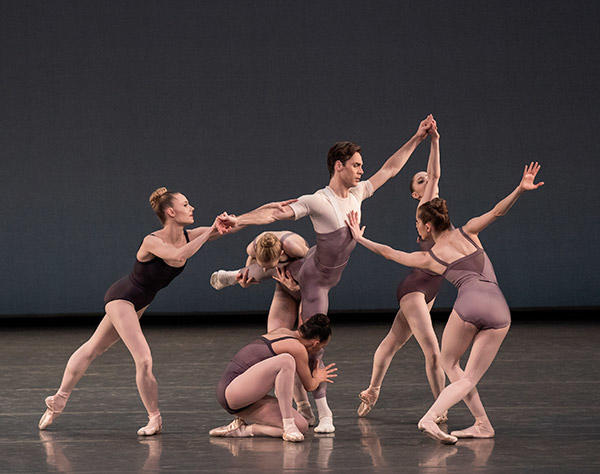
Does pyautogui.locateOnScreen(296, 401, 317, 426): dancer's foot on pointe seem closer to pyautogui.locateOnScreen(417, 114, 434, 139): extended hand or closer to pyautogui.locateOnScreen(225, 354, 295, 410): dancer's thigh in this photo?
pyautogui.locateOnScreen(225, 354, 295, 410): dancer's thigh

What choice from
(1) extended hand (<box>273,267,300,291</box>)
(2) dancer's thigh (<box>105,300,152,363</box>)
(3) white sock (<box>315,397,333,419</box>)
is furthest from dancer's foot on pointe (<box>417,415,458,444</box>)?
(2) dancer's thigh (<box>105,300,152,363</box>)

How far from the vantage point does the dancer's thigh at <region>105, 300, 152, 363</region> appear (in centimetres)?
399

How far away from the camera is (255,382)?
3.81 m

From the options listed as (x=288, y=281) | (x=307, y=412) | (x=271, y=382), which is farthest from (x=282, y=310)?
(x=271, y=382)

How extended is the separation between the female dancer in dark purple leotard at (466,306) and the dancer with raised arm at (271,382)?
1.76ft

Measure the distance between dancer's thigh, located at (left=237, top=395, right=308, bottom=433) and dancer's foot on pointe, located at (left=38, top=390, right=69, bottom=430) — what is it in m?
0.92

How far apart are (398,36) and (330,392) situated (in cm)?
452

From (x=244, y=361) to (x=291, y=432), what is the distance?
40 cm

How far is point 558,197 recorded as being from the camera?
851 cm

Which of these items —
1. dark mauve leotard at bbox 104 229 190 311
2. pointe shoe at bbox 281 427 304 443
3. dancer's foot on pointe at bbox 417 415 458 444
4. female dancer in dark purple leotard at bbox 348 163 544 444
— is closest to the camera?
dancer's foot on pointe at bbox 417 415 458 444

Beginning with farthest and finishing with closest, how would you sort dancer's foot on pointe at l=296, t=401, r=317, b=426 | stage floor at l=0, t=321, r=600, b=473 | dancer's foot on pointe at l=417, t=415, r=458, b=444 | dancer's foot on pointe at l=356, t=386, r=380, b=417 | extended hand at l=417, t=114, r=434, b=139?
extended hand at l=417, t=114, r=434, b=139
dancer's foot on pointe at l=356, t=386, r=380, b=417
dancer's foot on pointe at l=296, t=401, r=317, b=426
dancer's foot on pointe at l=417, t=415, r=458, b=444
stage floor at l=0, t=321, r=600, b=473

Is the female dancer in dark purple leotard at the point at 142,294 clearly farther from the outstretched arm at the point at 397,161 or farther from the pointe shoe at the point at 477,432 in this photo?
the pointe shoe at the point at 477,432

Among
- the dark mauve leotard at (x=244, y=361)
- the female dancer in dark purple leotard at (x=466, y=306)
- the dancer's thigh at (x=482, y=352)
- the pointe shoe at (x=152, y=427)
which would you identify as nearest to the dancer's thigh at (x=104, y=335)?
the pointe shoe at (x=152, y=427)

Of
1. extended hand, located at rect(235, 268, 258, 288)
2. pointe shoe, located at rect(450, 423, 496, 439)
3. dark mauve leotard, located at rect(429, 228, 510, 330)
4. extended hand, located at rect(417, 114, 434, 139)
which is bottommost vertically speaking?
pointe shoe, located at rect(450, 423, 496, 439)
